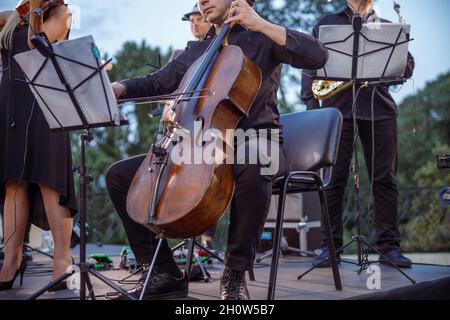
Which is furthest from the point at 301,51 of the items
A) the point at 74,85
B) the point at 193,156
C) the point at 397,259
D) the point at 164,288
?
the point at 397,259

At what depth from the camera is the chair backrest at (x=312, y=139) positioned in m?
2.86

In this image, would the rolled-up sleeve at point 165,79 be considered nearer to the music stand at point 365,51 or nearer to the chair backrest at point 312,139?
the chair backrest at point 312,139

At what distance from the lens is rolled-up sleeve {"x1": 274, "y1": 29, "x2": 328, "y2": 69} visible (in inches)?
96.5

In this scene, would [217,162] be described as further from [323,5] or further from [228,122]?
[323,5]

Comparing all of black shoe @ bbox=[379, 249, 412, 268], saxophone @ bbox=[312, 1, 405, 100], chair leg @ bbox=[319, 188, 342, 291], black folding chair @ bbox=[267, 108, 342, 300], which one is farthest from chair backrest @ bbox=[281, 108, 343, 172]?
black shoe @ bbox=[379, 249, 412, 268]

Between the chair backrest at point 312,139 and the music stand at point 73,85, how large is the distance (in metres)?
1.10

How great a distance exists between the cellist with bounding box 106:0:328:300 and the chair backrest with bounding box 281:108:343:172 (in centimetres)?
32

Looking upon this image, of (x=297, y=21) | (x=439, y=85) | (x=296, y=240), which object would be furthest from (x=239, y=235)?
(x=439, y=85)

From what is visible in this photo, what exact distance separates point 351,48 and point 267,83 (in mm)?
797

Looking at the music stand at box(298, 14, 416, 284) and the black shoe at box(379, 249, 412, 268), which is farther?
the black shoe at box(379, 249, 412, 268)

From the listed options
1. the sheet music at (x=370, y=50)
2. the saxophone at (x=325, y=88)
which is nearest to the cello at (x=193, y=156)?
the sheet music at (x=370, y=50)

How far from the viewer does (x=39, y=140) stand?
9.75 feet

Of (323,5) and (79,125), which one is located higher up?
(323,5)

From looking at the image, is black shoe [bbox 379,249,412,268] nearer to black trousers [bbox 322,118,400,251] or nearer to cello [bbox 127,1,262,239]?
black trousers [bbox 322,118,400,251]
